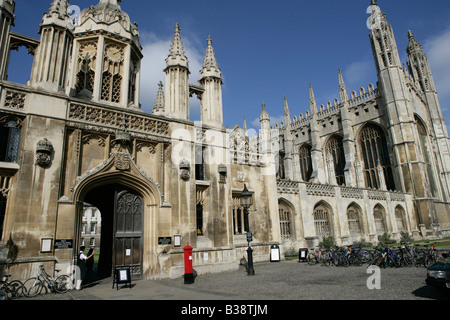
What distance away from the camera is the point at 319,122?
51.6 m

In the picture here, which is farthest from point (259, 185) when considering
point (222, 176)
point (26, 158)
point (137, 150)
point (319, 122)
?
point (319, 122)

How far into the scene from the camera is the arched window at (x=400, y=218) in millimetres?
34713

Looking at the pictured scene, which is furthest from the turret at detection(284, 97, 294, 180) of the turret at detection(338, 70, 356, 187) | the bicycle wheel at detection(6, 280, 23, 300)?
the bicycle wheel at detection(6, 280, 23, 300)

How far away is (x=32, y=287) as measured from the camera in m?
8.38

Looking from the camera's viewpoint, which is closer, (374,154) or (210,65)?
(210,65)

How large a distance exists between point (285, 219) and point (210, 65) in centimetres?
1234

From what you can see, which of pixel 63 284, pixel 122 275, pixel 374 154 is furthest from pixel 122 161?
pixel 374 154

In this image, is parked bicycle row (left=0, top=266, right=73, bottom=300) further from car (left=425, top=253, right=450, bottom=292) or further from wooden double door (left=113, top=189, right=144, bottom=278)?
car (left=425, top=253, right=450, bottom=292)

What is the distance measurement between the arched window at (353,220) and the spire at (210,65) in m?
19.7

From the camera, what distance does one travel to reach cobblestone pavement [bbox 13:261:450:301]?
288 inches

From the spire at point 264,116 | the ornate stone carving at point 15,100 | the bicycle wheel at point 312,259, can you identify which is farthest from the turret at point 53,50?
the bicycle wheel at point 312,259

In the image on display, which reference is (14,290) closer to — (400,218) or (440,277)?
(440,277)

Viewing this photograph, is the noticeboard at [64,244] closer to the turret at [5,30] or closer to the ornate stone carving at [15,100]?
the ornate stone carving at [15,100]
